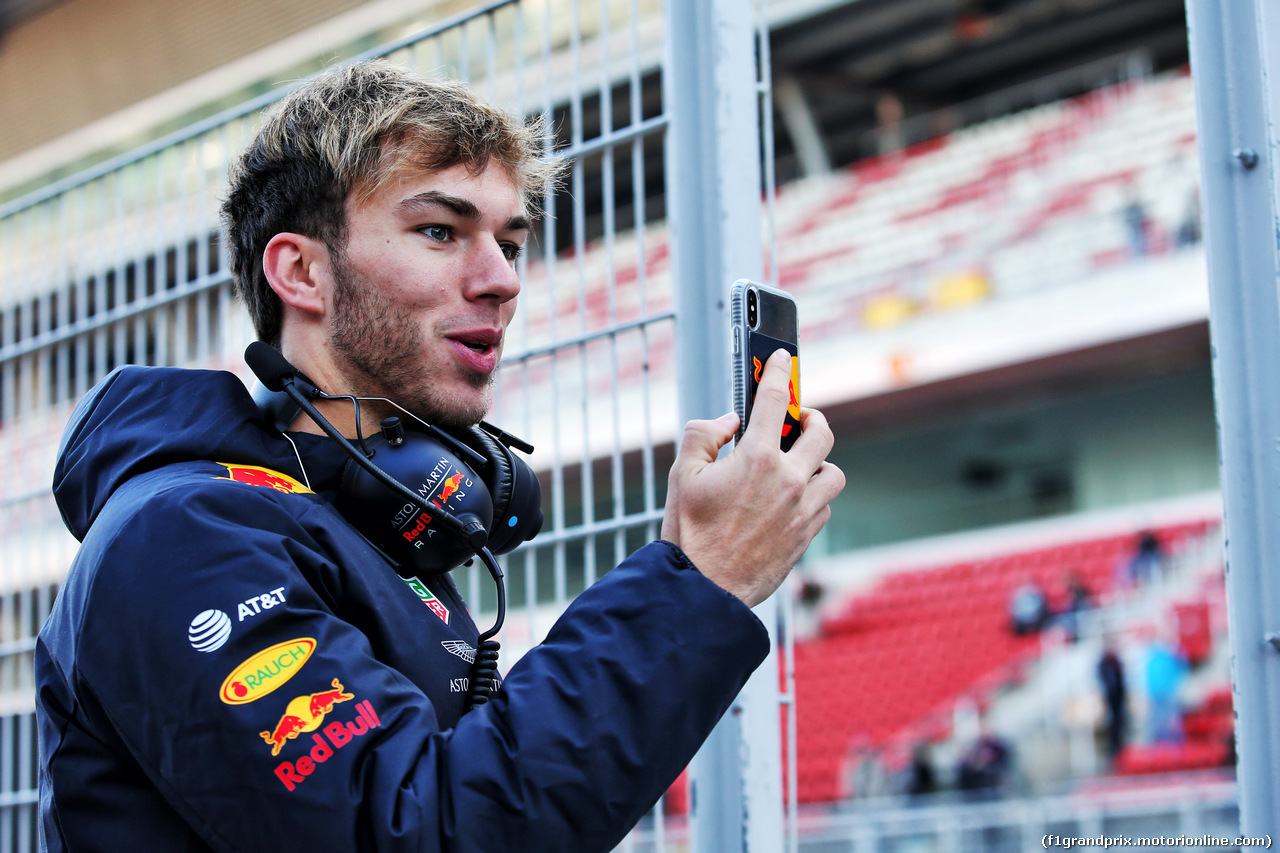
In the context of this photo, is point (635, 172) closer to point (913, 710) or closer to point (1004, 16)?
point (913, 710)

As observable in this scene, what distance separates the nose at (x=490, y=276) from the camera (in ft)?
4.15

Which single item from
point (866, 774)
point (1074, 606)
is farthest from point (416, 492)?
point (1074, 606)

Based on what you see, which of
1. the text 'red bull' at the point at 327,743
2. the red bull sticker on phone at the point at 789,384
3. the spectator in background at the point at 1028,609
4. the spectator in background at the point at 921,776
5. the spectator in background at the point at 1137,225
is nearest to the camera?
the text 'red bull' at the point at 327,743

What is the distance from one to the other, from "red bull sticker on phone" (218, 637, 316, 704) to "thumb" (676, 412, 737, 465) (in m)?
0.34

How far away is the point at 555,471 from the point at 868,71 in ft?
44.6

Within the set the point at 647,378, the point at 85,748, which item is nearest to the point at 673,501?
the point at 85,748

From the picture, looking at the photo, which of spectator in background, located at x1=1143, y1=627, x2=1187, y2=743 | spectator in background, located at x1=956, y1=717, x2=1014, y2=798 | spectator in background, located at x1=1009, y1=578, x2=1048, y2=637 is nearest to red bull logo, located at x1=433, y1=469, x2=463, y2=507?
spectator in background, located at x1=956, y1=717, x2=1014, y2=798

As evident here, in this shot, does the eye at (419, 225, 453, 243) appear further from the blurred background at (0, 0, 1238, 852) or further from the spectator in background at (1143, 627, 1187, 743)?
the spectator in background at (1143, 627, 1187, 743)

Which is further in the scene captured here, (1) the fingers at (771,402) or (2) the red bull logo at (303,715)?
(1) the fingers at (771,402)

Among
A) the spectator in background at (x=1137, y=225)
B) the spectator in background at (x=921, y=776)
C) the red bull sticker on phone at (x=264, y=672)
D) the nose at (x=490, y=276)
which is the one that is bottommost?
the spectator in background at (x=921, y=776)

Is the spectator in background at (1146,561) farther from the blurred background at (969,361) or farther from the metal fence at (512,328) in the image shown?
the metal fence at (512,328)

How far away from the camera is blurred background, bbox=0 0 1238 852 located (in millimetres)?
8719

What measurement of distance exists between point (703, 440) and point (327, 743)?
0.38 meters

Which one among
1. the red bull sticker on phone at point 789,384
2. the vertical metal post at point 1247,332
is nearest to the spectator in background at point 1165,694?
the vertical metal post at point 1247,332
